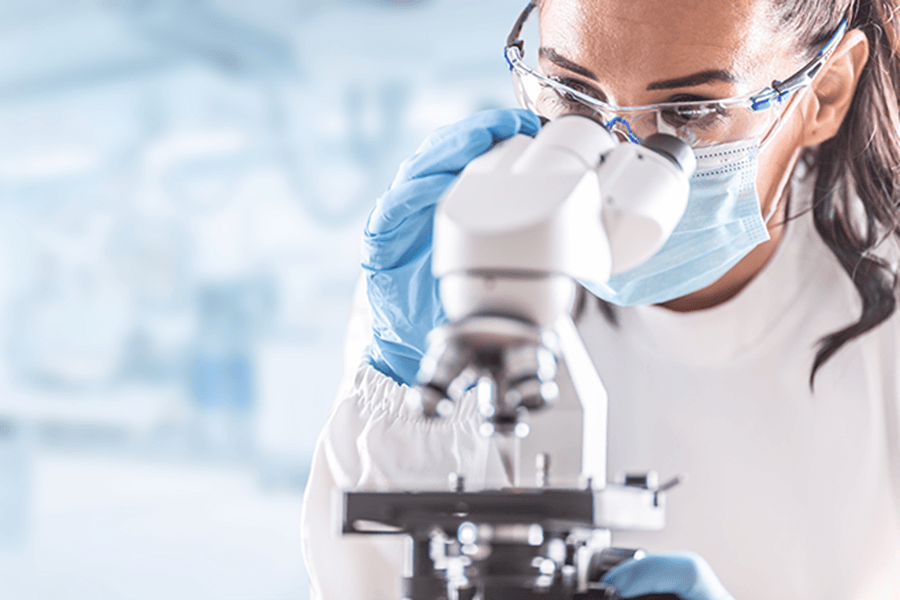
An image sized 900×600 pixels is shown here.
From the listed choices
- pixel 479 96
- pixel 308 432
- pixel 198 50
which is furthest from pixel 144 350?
pixel 479 96

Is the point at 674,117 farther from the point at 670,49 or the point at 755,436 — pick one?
the point at 755,436

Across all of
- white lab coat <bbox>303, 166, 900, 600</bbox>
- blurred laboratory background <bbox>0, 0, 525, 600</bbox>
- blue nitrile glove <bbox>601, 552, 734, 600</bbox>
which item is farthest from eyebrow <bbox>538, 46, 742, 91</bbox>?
blurred laboratory background <bbox>0, 0, 525, 600</bbox>

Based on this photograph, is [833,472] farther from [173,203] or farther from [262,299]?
[173,203]

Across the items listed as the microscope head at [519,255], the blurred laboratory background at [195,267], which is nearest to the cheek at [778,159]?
the microscope head at [519,255]

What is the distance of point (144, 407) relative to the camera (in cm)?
238

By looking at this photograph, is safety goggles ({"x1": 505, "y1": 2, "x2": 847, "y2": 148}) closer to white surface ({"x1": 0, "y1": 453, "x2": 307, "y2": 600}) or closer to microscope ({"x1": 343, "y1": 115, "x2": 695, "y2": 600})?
microscope ({"x1": 343, "y1": 115, "x2": 695, "y2": 600})

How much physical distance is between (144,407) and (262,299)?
485mm

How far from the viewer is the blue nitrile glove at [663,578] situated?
0.74 m

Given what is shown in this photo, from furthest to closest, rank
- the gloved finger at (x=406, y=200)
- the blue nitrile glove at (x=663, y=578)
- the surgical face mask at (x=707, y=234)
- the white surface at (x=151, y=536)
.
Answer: the white surface at (x=151, y=536) < the surgical face mask at (x=707, y=234) < the gloved finger at (x=406, y=200) < the blue nitrile glove at (x=663, y=578)

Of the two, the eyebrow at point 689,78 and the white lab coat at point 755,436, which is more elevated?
the eyebrow at point 689,78

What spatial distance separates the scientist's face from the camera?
3.14 feet

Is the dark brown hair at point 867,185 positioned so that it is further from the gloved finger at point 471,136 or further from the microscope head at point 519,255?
the microscope head at point 519,255

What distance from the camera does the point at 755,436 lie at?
125 centimetres

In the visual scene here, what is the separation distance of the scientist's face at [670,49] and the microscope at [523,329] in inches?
12.0
